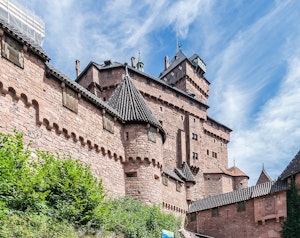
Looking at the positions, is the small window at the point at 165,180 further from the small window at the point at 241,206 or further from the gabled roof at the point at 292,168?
the gabled roof at the point at 292,168

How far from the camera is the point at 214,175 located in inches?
1676

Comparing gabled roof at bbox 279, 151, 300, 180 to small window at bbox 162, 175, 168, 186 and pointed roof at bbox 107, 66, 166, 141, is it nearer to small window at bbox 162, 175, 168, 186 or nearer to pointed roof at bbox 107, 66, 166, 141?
small window at bbox 162, 175, 168, 186

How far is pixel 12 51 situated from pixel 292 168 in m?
17.8

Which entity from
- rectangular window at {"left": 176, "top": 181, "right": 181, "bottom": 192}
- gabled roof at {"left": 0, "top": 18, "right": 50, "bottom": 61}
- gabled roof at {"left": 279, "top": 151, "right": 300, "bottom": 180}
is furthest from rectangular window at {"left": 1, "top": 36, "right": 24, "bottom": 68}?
gabled roof at {"left": 279, "top": 151, "right": 300, "bottom": 180}

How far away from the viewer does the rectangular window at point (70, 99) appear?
15.7 meters

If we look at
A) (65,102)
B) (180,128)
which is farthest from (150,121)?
(180,128)

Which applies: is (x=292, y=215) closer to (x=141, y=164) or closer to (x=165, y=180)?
(x=165, y=180)

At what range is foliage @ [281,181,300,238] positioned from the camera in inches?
881

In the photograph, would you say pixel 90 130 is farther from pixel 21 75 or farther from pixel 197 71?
pixel 197 71

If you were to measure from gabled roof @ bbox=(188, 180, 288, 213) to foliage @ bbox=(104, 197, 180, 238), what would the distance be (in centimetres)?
925

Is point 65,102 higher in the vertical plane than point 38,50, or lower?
lower

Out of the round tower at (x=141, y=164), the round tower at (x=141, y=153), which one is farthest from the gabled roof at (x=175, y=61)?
the round tower at (x=141, y=164)

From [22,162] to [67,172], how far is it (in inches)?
60.0

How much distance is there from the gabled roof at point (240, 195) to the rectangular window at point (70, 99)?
1405cm
